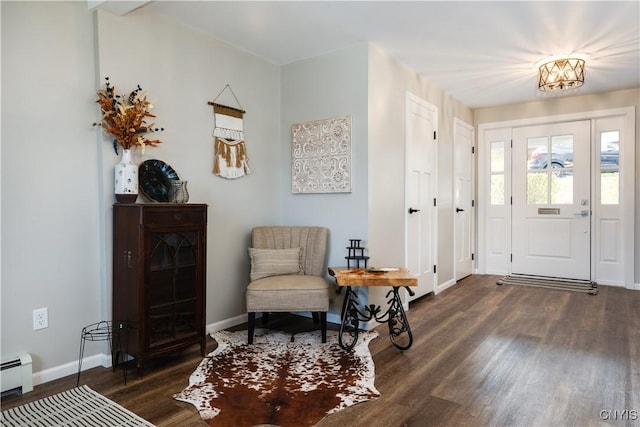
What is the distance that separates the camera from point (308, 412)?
1941mm

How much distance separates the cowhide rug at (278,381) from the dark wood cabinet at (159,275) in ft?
0.99

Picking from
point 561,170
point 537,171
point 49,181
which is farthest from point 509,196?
point 49,181

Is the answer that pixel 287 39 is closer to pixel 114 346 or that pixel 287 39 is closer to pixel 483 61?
pixel 483 61

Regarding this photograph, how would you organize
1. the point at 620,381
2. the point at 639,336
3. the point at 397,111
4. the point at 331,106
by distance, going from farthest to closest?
the point at 397,111 → the point at 331,106 → the point at 639,336 → the point at 620,381

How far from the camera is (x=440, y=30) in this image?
3078 mm

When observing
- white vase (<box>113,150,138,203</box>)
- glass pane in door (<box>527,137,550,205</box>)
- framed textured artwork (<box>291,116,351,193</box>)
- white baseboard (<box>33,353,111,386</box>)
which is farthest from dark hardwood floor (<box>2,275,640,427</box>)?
glass pane in door (<box>527,137,550,205</box>)

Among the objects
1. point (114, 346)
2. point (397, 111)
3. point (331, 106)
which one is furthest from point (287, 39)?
point (114, 346)

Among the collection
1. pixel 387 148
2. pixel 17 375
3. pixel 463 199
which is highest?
pixel 387 148

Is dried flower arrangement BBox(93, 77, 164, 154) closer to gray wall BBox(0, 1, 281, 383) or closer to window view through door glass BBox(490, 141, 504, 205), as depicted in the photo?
gray wall BBox(0, 1, 281, 383)

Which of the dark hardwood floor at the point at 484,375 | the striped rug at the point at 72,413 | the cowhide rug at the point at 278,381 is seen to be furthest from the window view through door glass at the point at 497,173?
the striped rug at the point at 72,413

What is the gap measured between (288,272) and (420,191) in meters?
1.79

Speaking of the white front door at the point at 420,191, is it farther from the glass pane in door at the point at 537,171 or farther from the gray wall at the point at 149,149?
the glass pane in door at the point at 537,171

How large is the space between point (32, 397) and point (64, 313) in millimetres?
475

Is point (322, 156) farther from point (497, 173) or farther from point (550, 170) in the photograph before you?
point (550, 170)
